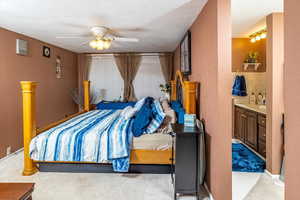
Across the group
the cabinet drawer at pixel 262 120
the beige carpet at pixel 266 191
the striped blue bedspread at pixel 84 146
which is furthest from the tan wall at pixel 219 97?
the cabinet drawer at pixel 262 120

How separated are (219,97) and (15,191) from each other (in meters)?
1.94

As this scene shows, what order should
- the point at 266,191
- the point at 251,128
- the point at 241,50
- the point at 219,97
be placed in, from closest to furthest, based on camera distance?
1. the point at 219,97
2. the point at 266,191
3. the point at 251,128
4. the point at 241,50

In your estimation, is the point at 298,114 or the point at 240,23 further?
the point at 240,23

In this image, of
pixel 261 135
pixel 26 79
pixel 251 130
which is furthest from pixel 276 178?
pixel 26 79

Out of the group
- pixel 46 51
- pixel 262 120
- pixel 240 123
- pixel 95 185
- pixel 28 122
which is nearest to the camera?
pixel 95 185

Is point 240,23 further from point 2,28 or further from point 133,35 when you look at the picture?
point 2,28

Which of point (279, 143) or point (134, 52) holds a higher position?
point (134, 52)

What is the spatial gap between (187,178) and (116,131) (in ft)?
3.69

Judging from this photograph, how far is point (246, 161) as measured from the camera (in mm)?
3242

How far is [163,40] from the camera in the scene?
456 cm

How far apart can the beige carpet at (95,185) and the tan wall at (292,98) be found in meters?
1.58

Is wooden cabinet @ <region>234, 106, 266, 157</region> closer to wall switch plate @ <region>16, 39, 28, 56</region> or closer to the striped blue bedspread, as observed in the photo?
the striped blue bedspread

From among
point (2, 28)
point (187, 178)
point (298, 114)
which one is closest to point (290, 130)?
point (298, 114)

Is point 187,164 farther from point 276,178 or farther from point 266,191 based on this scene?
point 276,178
